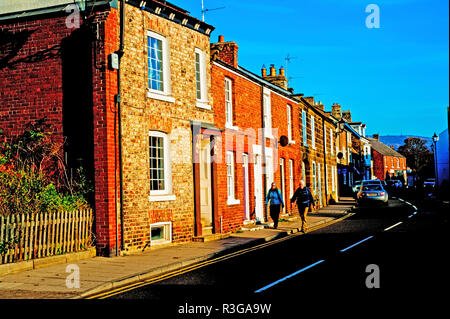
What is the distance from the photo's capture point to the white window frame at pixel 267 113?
22844 mm

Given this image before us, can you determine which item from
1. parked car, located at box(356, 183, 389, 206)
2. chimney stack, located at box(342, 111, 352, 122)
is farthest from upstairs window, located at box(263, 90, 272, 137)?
chimney stack, located at box(342, 111, 352, 122)

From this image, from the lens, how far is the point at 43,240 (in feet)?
36.2

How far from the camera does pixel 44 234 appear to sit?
11039mm

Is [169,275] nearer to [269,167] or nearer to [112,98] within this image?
[112,98]

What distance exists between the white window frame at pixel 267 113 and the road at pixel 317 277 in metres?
9.55

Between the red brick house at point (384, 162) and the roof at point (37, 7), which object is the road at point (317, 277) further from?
the red brick house at point (384, 162)

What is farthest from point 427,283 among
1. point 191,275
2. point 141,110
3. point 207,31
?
point 207,31

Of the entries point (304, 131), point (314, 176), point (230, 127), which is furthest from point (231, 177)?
point (314, 176)

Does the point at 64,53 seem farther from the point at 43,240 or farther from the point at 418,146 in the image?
the point at 418,146

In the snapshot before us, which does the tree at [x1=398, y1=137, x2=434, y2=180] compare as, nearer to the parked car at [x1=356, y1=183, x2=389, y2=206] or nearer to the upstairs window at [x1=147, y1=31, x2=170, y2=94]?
the parked car at [x1=356, y1=183, x2=389, y2=206]

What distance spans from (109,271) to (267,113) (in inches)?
575

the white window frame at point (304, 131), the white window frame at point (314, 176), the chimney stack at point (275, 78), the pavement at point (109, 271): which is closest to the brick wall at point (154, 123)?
the pavement at point (109, 271)

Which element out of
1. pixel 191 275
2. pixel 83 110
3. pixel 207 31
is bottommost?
pixel 191 275
